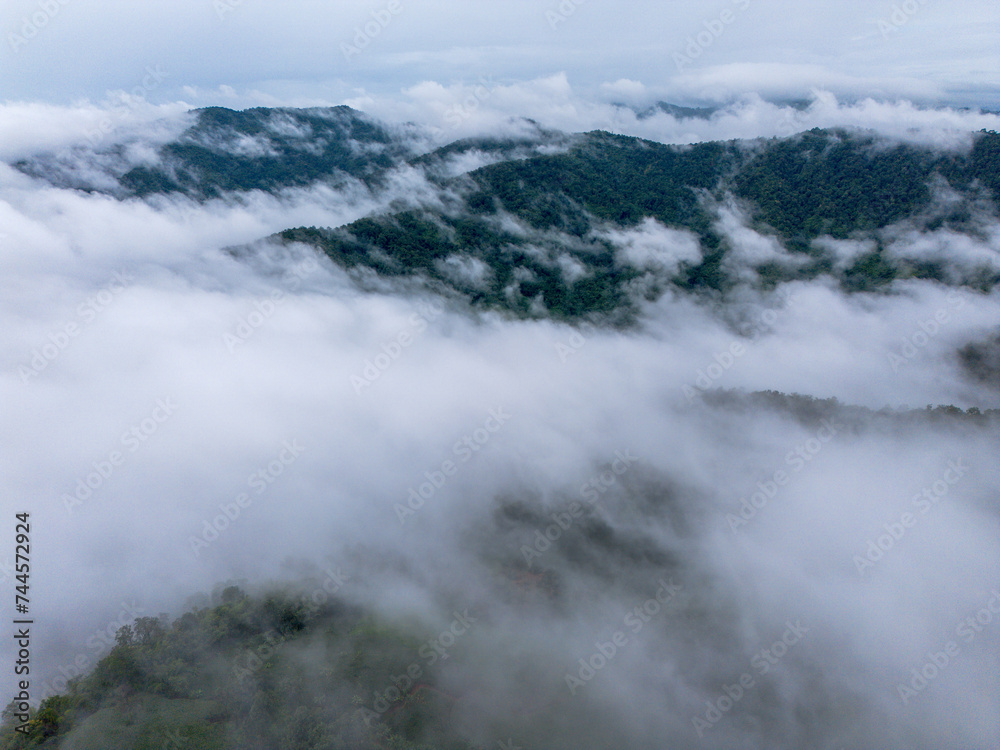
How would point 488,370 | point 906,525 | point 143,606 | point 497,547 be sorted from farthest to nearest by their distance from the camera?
point 488,370
point 906,525
point 497,547
point 143,606

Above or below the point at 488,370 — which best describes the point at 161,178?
above

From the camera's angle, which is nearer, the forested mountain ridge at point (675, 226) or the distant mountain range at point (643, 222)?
the forested mountain ridge at point (675, 226)

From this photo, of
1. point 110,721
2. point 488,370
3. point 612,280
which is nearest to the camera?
point 110,721

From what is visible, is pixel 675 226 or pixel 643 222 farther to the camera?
pixel 675 226

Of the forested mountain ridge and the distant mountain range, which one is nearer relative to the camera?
the forested mountain ridge

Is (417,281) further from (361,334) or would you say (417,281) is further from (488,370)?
(488,370)

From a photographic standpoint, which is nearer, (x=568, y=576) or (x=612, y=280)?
(x=568, y=576)

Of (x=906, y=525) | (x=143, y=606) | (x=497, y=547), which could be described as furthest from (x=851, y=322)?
(x=143, y=606)

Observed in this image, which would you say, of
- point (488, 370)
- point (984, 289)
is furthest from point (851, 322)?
point (488, 370)

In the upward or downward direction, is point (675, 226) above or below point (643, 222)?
below

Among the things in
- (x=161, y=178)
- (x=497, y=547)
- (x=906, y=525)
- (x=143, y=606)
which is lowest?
(x=906, y=525)
